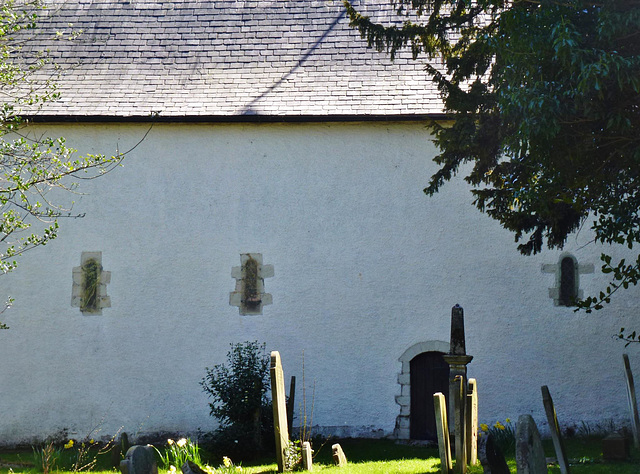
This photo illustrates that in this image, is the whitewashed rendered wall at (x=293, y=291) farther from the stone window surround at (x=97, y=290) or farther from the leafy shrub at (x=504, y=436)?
the leafy shrub at (x=504, y=436)

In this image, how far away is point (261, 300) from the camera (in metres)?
11.7

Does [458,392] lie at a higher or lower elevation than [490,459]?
higher

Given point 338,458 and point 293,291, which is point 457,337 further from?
point 293,291

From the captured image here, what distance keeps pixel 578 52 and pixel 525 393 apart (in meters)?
6.62

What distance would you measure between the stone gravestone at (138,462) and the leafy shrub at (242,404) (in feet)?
12.9

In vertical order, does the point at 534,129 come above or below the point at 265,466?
above

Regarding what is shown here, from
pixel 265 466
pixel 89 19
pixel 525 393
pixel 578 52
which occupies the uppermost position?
pixel 89 19

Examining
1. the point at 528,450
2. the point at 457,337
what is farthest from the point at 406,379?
the point at 528,450

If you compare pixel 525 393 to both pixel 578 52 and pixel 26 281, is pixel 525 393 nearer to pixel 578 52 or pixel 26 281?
pixel 578 52

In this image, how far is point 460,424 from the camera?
784 centimetres

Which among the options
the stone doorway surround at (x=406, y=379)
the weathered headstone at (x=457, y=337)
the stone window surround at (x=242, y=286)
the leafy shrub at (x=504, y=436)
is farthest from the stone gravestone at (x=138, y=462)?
the stone doorway surround at (x=406, y=379)

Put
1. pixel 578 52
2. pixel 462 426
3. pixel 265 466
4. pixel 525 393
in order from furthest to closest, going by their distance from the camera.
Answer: pixel 525 393, pixel 265 466, pixel 462 426, pixel 578 52

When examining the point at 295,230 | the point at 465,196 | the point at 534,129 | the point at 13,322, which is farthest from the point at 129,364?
the point at 534,129

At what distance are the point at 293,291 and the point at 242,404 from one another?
2.19 metres
